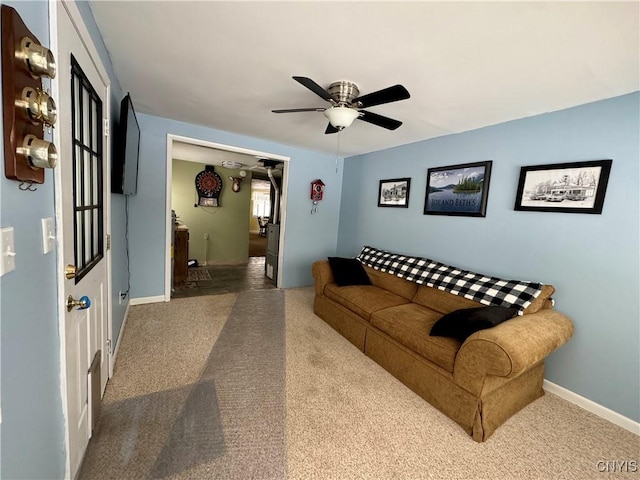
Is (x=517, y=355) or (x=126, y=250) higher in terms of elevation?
(x=126, y=250)

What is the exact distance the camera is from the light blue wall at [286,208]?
3088mm

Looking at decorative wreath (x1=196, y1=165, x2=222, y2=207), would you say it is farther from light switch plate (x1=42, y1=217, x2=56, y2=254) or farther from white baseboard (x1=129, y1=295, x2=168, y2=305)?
light switch plate (x1=42, y1=217, x2=56, y2=254)

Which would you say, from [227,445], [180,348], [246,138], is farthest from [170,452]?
[246,138]

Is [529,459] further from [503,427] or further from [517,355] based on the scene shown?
[517,355]

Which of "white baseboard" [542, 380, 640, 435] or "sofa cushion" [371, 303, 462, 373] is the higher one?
"sofa cushion" [371, 303, 462, 373]

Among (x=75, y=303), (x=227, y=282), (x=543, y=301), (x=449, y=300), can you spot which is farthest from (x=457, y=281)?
(x=227, y=282)

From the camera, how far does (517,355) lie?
146 cm

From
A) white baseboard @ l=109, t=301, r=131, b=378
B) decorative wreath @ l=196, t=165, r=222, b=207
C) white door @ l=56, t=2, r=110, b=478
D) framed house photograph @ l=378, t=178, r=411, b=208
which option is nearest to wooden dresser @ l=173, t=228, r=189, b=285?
white baseboard @ l=109, t=301, r=131, b=378

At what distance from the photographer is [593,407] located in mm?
1915

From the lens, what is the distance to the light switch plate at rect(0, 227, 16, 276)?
0.64 meters

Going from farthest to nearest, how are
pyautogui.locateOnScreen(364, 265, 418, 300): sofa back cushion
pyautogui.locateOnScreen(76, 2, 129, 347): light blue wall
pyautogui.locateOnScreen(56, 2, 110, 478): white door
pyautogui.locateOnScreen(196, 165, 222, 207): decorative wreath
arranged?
1. pyautogui.locateOnScreen(196, 165, 222, 207): decorative wreath
2. pyautogui.locateOnScreen(364, 265, 418, 300): sofa back cushion
3. pyautogui.locateOnScreen(76, 2, 129, 347): light blue wall
4. pyautogui.locateOnScreen(56, 2, 110, 478): white door

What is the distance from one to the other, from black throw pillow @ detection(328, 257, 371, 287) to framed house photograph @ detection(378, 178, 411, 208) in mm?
1004

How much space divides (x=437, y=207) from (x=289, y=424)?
258 centimetres

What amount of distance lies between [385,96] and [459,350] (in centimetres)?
170
